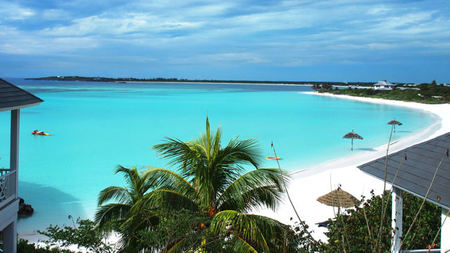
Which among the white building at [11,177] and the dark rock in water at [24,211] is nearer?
the white building at [11,177]

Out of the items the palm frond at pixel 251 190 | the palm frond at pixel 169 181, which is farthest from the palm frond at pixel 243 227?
the palm frond at pixel 169 181

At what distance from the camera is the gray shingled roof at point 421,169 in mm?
4965

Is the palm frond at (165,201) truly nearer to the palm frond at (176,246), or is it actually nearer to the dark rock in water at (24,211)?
the palm frond at (176,246)

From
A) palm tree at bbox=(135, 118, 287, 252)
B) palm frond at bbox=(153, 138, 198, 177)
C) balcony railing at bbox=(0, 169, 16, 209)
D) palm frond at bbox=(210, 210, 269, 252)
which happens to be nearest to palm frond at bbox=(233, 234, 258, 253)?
palm frond at bbox=(210, 210, 269, 252)

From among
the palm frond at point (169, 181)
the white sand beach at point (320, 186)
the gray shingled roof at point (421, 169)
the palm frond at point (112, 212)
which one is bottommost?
the white sand beach at point (320, 186)

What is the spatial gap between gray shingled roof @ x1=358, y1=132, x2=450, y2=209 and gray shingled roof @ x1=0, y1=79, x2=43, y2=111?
214 inches

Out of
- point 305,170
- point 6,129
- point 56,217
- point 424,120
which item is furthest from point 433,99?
point 56,217

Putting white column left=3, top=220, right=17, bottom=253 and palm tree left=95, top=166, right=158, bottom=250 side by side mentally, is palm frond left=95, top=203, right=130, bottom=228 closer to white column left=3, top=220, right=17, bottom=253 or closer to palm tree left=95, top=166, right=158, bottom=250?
palm tree left=95, top=166, right=158, bottom=250

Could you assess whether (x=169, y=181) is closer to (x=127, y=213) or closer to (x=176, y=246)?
(x=127, y=213)

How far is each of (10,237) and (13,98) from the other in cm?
246

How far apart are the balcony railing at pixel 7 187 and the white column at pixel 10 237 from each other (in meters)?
0.54

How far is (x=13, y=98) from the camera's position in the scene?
22.9 feet

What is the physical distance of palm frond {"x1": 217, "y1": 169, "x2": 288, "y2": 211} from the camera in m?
6.81

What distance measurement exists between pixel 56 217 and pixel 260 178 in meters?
9.29
